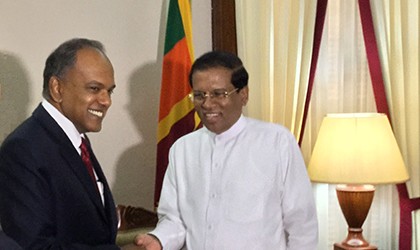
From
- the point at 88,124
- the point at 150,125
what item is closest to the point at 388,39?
the point at 150,125

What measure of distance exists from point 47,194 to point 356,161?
170cm

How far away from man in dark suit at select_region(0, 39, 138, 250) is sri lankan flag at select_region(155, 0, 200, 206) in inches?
44.6

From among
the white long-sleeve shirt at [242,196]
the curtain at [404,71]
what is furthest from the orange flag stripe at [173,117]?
the curtain at [404,71]

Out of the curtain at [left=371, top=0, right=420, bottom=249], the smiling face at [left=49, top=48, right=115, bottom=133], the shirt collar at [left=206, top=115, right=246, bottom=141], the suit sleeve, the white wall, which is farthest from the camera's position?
the curtain at [left=371, top=0, right=420, bottom=249]

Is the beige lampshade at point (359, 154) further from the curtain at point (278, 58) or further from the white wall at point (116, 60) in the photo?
the white wall at point (116, 60)

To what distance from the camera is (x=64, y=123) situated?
201 cm

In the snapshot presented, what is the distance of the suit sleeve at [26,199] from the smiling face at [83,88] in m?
0.20

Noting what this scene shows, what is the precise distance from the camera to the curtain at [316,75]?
3.45m

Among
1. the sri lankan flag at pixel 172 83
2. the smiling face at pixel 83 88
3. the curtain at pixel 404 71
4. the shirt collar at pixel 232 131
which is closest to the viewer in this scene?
the smiling face at pixel 83 88

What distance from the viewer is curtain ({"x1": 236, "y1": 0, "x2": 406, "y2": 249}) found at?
3.45 meters

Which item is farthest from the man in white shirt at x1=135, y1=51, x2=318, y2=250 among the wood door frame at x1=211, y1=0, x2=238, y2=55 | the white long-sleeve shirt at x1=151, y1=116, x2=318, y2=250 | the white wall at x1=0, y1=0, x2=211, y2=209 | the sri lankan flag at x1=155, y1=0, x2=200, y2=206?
the wood door frame at x1=211, y1=0, x2=238, y2=55

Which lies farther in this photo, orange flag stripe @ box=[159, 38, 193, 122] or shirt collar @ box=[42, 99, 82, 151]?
orange flag stripe @ box=[159, 38, 193, 122]

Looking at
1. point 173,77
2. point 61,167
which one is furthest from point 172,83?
point 61,167

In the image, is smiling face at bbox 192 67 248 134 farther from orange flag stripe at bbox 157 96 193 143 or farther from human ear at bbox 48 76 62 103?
orange flag stripe at bbox 157 96 193 143
